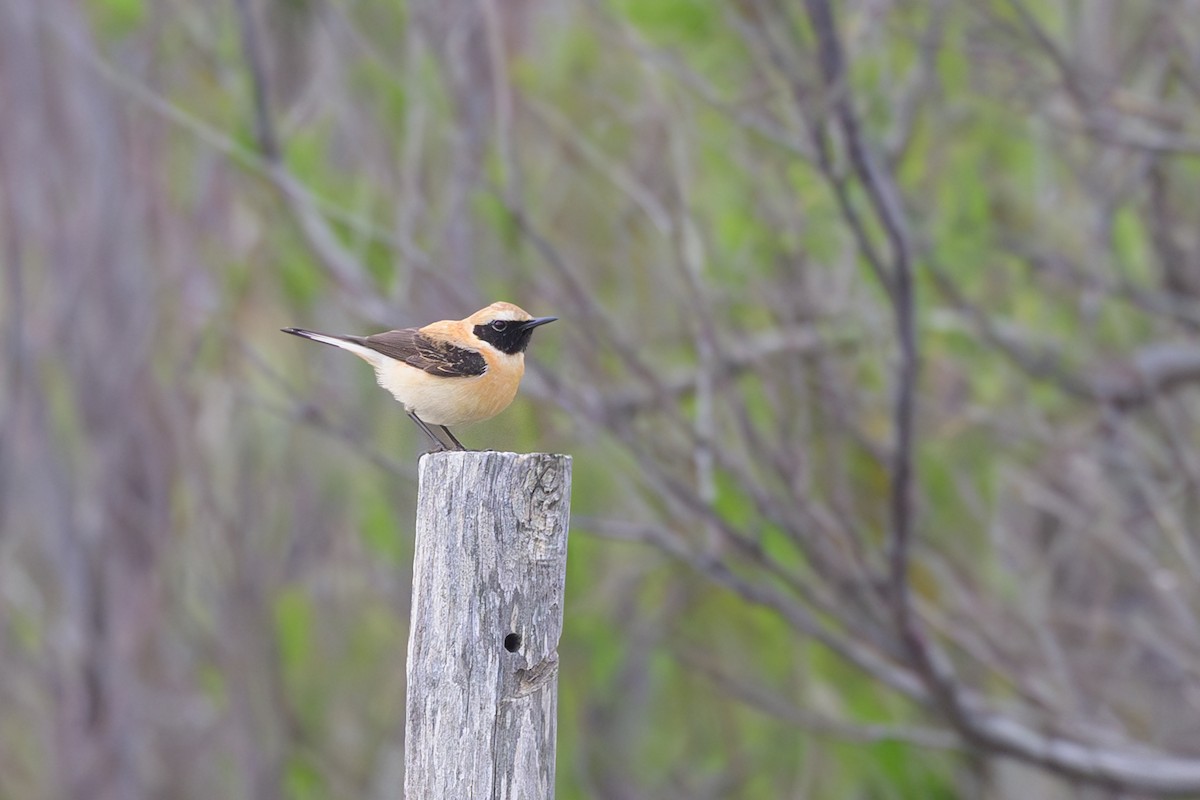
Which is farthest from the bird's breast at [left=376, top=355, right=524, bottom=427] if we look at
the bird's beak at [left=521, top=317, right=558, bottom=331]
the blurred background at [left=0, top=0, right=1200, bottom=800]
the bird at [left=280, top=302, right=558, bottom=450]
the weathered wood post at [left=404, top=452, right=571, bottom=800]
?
the weathered wood post at [left=404, top=452, right=571, bottom=800]

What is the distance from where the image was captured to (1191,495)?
21.1 ft

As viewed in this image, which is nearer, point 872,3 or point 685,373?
point 872,3

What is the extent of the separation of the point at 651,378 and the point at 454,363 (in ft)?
4.30

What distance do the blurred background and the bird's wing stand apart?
0.48m

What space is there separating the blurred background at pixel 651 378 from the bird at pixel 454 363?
17.4 inches

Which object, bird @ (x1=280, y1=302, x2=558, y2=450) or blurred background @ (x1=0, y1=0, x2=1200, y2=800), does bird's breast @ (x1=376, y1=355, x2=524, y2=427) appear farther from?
blurred background @ (x1=0, y1=0, x2=1200, y2=800)

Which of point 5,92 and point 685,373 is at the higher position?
point 5,92

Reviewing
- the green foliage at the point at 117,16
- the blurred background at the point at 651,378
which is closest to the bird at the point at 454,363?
the blurred background at the point at 651,378

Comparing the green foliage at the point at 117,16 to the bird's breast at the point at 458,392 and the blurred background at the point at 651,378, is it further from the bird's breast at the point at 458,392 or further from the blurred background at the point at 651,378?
the bird's breast at the point at 458,392

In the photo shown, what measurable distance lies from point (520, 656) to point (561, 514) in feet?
1.17

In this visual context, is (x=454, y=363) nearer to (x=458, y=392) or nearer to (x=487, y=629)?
(x=458, y=392)

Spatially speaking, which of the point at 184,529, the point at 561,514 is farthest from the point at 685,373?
the point at 184,529

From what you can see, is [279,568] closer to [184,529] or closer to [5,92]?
[184,529]

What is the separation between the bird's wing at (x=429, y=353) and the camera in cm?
451
